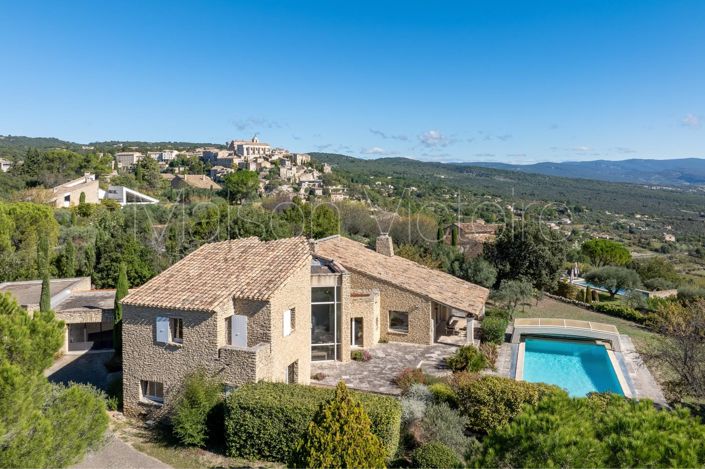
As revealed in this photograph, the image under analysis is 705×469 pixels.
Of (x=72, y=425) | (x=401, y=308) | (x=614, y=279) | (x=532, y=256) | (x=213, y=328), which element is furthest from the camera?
(x=614, y=279)

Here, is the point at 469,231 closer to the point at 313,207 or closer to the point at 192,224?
the point at 313,207

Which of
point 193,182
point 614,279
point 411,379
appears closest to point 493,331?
point 411,379

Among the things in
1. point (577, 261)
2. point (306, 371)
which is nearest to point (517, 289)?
point (306, 371)

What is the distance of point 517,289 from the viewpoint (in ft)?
102

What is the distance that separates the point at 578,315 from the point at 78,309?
27949 millimetres

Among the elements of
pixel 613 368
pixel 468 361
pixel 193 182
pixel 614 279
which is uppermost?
pixel 193 182

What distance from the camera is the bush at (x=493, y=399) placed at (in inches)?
607

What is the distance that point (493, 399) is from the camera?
15531 millimetres

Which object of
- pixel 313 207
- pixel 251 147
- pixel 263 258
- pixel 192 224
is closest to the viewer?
pixel 263 258

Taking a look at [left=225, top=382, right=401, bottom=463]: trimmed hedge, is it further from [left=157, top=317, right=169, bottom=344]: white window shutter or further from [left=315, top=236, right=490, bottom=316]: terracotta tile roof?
[left=315, top=236, right=490, bottom=316]: terracotta tile roof

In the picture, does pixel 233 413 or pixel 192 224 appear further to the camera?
pixel 192 224

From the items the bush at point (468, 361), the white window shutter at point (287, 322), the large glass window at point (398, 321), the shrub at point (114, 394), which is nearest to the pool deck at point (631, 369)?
the bush at point (468, 361)

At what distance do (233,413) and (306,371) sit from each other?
491 cm

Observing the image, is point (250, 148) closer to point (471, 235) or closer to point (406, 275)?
point (471, 235)
